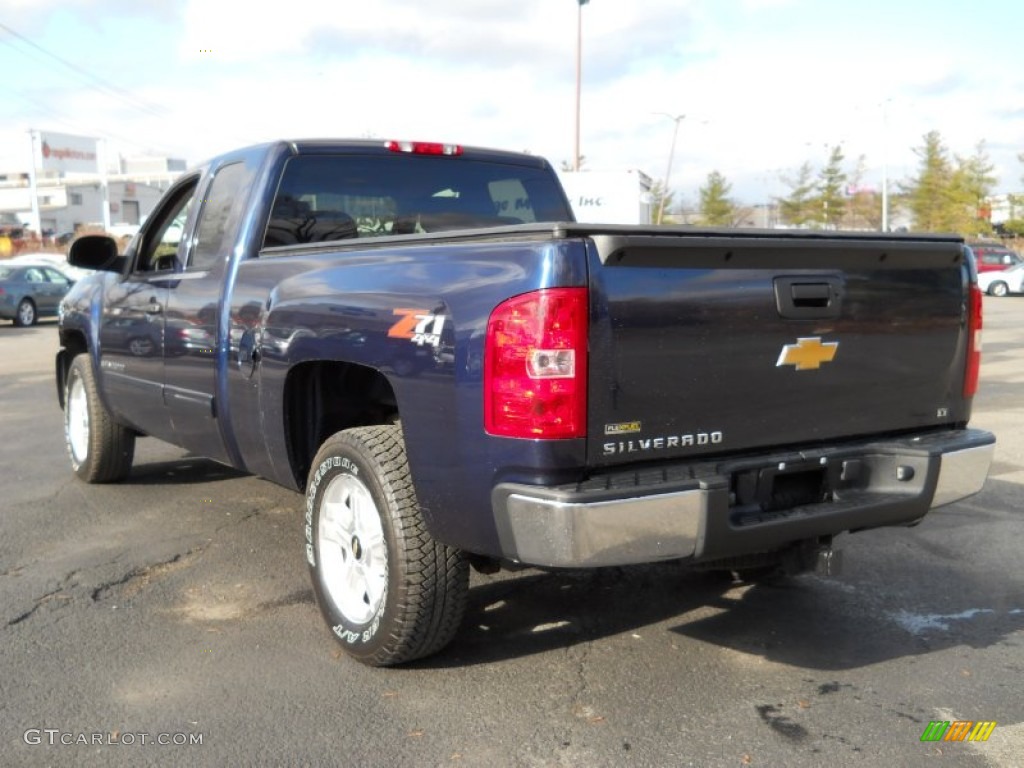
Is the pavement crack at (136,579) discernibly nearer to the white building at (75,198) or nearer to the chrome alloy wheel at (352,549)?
the chrome alloy wheel at (352,549)

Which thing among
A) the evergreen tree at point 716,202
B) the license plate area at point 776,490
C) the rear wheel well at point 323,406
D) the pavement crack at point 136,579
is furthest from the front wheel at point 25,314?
the evergreen tree at point 716,202

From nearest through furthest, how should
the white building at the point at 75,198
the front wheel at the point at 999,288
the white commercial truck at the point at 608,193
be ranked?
the white commercial truck at the point at 608,193, the front wheel at the point at 999,288, the white building at the point at 75,198

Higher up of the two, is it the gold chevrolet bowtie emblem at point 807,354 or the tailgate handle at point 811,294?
the tailgate handle at point 811,294

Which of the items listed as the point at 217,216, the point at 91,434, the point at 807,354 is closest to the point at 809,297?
the point at 807,354

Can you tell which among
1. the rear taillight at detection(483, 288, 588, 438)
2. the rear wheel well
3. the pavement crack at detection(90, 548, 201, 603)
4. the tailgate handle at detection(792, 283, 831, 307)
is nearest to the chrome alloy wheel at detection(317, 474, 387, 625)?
the rear wheel well

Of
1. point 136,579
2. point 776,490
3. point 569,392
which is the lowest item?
point 136,579

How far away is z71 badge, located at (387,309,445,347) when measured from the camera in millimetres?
3309

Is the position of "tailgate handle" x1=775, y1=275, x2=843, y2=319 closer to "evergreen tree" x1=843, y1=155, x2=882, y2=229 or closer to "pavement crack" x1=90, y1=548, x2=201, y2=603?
"pavement crack" x1=90, y1=548, x2=201, y2=603

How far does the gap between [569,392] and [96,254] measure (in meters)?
3.95

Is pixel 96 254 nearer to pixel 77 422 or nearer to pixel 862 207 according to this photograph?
pixel 77 422

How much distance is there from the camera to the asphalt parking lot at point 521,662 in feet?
10.6

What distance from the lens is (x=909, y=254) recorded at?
12.3 feet

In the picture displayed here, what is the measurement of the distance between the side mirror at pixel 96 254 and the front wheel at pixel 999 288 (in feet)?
105

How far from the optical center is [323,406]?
→ 429cm
